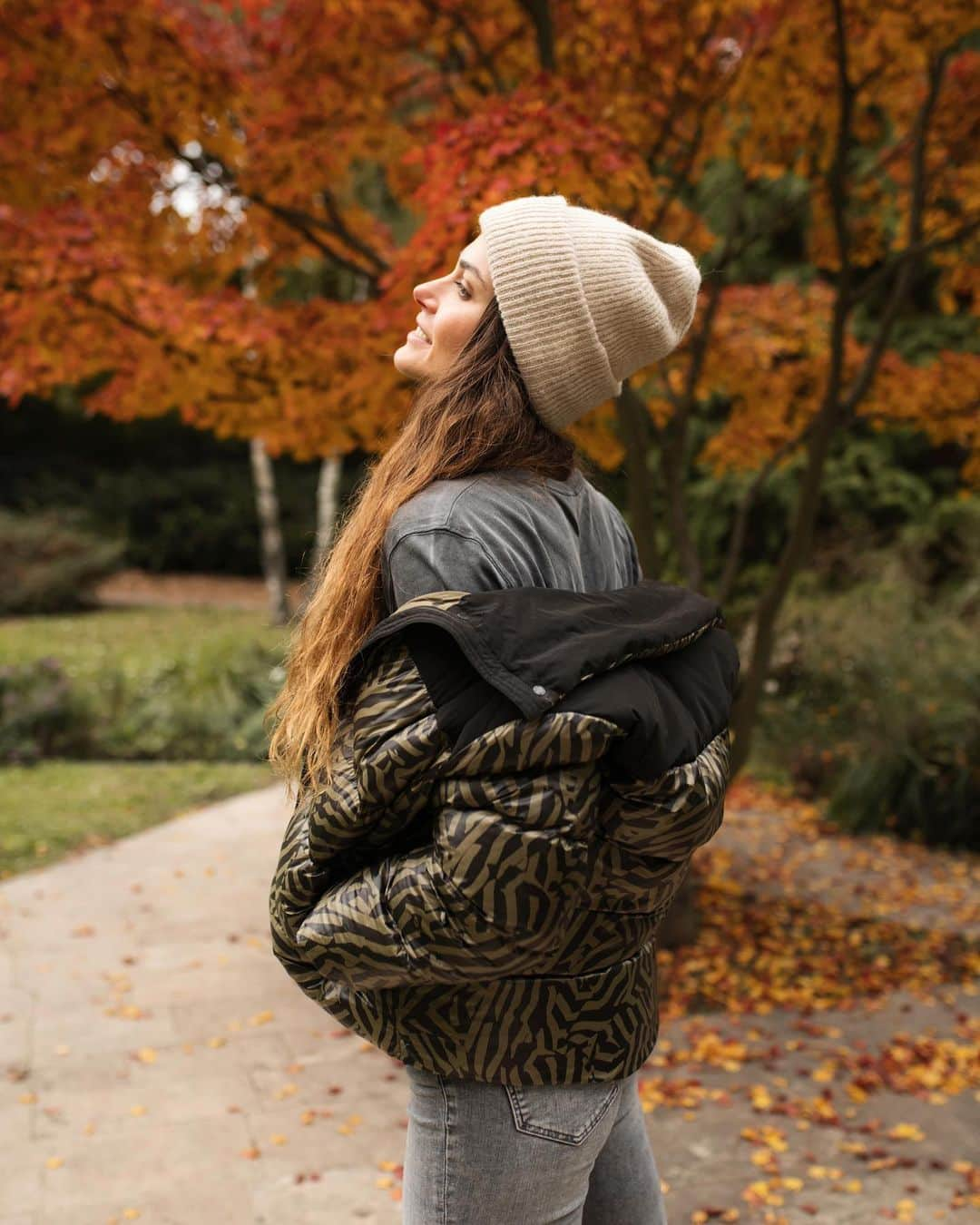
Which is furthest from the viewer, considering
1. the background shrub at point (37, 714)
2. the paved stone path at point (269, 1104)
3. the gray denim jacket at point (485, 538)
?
the background shrub at point (37, 714)

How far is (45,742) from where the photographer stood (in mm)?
7336

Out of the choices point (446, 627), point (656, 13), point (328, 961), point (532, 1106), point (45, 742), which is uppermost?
point (656, 13)

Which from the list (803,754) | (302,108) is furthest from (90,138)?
(803,754)

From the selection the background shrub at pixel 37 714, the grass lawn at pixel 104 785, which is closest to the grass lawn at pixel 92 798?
the grass lawn at pixel 104 785

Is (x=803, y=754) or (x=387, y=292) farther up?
(x=387, y=292)

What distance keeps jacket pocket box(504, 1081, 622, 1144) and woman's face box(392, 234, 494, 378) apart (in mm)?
826

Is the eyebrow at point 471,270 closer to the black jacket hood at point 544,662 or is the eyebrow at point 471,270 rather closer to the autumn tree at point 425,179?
the black jacket hood at point 544,662

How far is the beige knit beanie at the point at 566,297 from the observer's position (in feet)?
4.18

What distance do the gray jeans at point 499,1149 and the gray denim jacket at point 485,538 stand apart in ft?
1.76

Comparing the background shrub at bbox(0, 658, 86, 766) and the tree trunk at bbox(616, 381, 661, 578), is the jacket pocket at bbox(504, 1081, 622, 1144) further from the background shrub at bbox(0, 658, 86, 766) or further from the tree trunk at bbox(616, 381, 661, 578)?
the background shrub at bbox(0, 658, 86, 766)

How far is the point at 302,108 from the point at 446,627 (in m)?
3.47

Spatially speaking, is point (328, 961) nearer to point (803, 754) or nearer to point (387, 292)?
point (387, 292)

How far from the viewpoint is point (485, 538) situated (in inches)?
47.2

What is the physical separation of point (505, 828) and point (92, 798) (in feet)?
18.5
